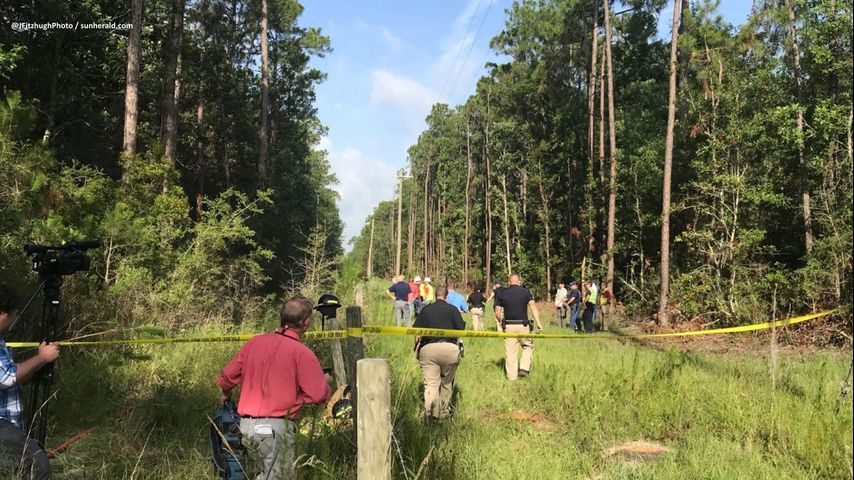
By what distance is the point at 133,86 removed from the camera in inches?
531

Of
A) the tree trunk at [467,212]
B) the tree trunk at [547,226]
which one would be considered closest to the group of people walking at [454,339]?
the tree trunk at [547,226]

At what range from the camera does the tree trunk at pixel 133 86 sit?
13.5 meters

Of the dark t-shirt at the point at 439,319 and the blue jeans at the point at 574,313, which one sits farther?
the blue jeans at the point at 574,313

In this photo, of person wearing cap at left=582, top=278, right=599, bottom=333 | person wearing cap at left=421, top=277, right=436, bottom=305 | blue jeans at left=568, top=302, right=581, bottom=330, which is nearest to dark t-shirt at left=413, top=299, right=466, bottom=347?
person wearing cap at left=421, top=277, right=436, bottom=305

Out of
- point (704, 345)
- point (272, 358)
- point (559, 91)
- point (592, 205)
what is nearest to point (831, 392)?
point (272, 358)

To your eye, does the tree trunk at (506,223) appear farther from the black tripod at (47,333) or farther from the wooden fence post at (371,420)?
the wooden fence post at (371,420)

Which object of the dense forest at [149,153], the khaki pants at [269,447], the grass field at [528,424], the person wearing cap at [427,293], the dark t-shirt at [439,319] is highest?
the dense forest at [149,153]

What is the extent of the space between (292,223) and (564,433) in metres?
31.0

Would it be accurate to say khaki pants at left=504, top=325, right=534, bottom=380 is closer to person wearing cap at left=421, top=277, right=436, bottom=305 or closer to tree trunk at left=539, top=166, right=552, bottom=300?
person wearing cap at left=421, top=277, right=436, bottom=305

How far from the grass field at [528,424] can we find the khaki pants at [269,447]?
0.21 meters

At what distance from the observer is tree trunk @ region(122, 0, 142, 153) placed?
13.5 metres

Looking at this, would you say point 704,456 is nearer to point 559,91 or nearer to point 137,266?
point 137,266

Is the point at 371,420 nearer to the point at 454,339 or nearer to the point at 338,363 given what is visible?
the point at 454,339

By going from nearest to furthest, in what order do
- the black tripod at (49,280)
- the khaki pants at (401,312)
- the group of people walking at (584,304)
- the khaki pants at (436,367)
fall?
the black tripod at (49,280)
the khaki pants at (436,367)
the khaki pants at (401,312)
the group of people walking at (584,304)
